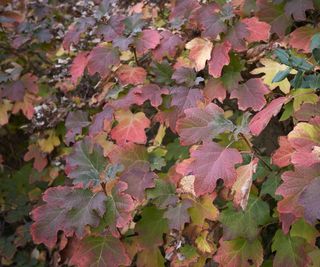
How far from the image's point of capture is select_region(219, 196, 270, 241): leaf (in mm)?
1560

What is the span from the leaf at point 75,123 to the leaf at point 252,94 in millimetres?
741

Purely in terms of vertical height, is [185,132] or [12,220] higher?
[185,132]

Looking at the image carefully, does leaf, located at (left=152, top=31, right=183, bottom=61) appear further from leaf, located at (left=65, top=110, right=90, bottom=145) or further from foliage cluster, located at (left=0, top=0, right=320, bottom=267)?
leaf, located at (left=65, top=110, right=90, bottom=145)

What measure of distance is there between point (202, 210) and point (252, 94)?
0.52 metres

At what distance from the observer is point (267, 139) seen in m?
2.43

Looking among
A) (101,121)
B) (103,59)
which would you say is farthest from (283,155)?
(103,59)

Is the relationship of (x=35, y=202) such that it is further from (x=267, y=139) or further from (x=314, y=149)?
(x=314, y=149)

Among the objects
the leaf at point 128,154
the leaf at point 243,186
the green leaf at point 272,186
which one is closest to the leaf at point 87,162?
the leaf at point 128,154

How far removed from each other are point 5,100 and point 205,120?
5.69 ft

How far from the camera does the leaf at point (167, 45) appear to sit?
2078 millimetres

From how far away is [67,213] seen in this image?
1545 mm

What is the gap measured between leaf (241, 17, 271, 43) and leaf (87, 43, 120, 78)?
60cm

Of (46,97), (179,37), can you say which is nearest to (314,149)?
(179,37)

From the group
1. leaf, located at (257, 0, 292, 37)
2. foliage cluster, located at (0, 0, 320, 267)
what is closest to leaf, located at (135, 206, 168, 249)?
foliage cluster, located at (0, 0, 320, 267)
